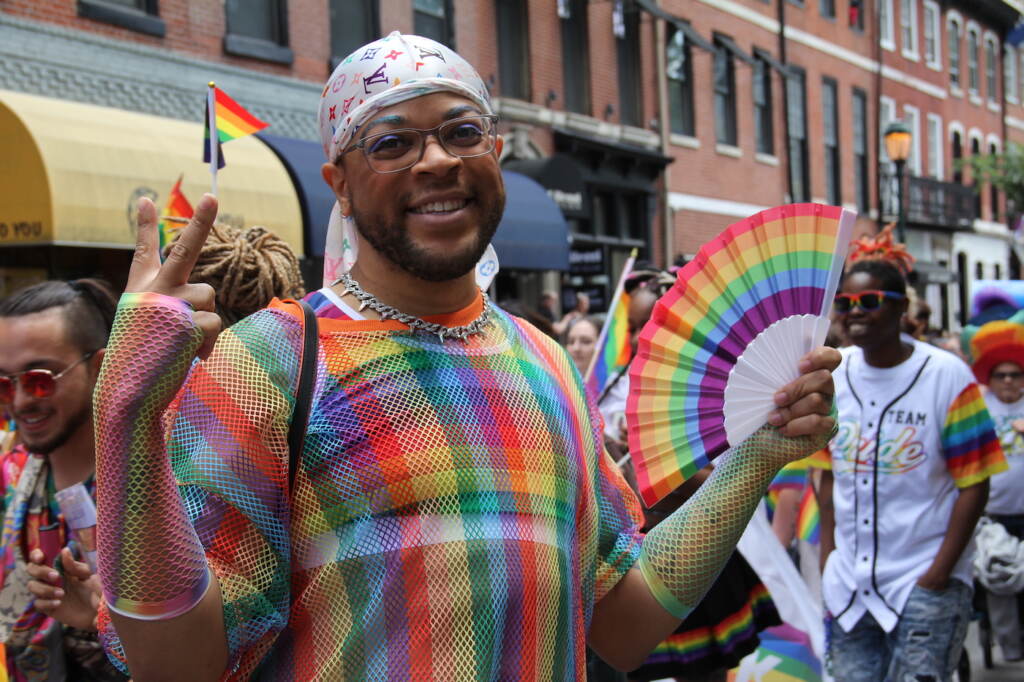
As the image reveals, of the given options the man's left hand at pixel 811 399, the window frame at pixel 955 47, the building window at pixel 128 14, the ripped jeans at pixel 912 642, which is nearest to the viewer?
the man's left hand at pixel 811 399

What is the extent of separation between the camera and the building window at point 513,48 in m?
17.1

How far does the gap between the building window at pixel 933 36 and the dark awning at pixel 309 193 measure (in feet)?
84.2

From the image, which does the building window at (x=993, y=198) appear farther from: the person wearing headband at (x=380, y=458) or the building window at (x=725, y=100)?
the person wearing headband at (x=380, y=458)

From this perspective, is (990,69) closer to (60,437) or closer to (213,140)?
(213,140)

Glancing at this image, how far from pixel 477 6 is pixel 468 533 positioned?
15177 mm

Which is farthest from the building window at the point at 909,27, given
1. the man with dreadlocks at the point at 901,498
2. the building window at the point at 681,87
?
the man with dreadlocks at the point at 901,498

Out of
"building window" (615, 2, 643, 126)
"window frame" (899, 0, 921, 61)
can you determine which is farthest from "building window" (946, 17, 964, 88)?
"building window" (615, 2, 643, 126)

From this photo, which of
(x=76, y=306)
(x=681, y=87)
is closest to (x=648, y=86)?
(x=681, y=87)

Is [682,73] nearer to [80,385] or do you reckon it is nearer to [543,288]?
[543,288]

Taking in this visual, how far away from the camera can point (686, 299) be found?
253 cm

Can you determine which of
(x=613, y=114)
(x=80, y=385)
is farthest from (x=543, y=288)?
(x=80, y=385)

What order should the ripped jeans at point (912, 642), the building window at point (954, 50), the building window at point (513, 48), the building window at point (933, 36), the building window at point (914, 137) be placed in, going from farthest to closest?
the building window at point (954, 50) → the building window at point (933, 36) → the building window at point (914, 137) → the building window at point (513, 48) → the ripped jeans at point (912, 642)

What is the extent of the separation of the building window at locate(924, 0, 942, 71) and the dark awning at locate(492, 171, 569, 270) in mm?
21881

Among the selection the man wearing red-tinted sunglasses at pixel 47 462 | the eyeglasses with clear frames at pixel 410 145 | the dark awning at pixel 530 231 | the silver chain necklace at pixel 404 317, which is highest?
the dark awning at pixel 530 231
